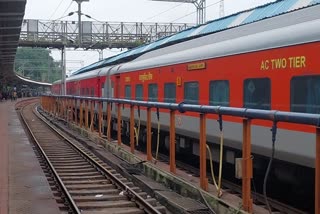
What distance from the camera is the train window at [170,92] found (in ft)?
40.9

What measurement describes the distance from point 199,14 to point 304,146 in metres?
26.8

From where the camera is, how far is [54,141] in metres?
18.9

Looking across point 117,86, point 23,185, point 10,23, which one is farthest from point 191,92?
point 10,23

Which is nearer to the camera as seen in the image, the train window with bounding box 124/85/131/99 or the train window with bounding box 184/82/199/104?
the train window with bounding box 184/82/199/104

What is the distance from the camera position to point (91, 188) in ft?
32.6

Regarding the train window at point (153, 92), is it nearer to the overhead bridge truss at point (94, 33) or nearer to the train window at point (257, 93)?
the train window at point (257, 93)

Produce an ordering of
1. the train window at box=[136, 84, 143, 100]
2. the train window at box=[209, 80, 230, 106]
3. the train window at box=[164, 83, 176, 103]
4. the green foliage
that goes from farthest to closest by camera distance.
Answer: the green foliage, the train window at box=[136, 84, 143, 100], the train window at box=[164, 83, 176, 103], the train window at box=[209, 80, 230, 106]

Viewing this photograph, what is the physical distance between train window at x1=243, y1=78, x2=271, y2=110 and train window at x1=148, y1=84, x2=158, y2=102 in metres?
5.43

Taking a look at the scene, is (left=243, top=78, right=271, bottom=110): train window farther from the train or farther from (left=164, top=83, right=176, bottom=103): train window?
(left=164, top=83, right=176, bottom=103): train window

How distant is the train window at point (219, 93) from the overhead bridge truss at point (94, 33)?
39.5 meters

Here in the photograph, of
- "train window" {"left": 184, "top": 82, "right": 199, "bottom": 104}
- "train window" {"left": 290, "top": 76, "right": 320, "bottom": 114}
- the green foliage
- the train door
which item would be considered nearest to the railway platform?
"train window" {"left": 184, "top": 82, "right": 199, "bottom": 104}

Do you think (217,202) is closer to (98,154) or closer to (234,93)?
(234,93)

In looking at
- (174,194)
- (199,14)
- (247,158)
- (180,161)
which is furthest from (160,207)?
(199,14)

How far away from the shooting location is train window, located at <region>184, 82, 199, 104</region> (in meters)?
10.9
